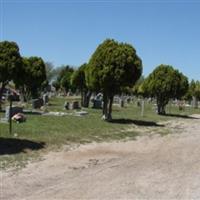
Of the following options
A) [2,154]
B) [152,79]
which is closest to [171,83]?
[152,79]

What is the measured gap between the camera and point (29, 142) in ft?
55.5

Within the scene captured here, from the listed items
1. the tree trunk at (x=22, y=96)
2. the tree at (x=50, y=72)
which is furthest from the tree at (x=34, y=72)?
the tree at (x=50, y=72)

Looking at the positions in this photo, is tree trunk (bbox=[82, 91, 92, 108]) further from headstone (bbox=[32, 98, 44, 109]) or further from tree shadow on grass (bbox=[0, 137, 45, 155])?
tree shadow on grass (bbox=[0, 137, 45, 155])

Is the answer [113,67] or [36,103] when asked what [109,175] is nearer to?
[113,67]

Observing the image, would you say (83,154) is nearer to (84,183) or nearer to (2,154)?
(2,154)

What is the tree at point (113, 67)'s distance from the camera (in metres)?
27.6

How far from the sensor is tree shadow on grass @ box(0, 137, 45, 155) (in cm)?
1500

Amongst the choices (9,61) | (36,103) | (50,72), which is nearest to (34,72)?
(36,103)

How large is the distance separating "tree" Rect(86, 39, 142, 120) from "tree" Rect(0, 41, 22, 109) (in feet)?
14.7

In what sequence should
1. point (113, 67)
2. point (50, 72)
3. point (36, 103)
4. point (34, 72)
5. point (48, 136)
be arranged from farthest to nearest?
point (50, 72) < point (34, 72) < point (36, 103) < point (113, 67) < point (48, 136)

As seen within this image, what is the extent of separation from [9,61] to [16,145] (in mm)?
14524

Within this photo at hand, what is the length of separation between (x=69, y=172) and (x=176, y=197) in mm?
3289

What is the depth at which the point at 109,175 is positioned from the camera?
12.2 m

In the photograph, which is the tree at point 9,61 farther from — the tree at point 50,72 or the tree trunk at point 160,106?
the tree at point 50,72
